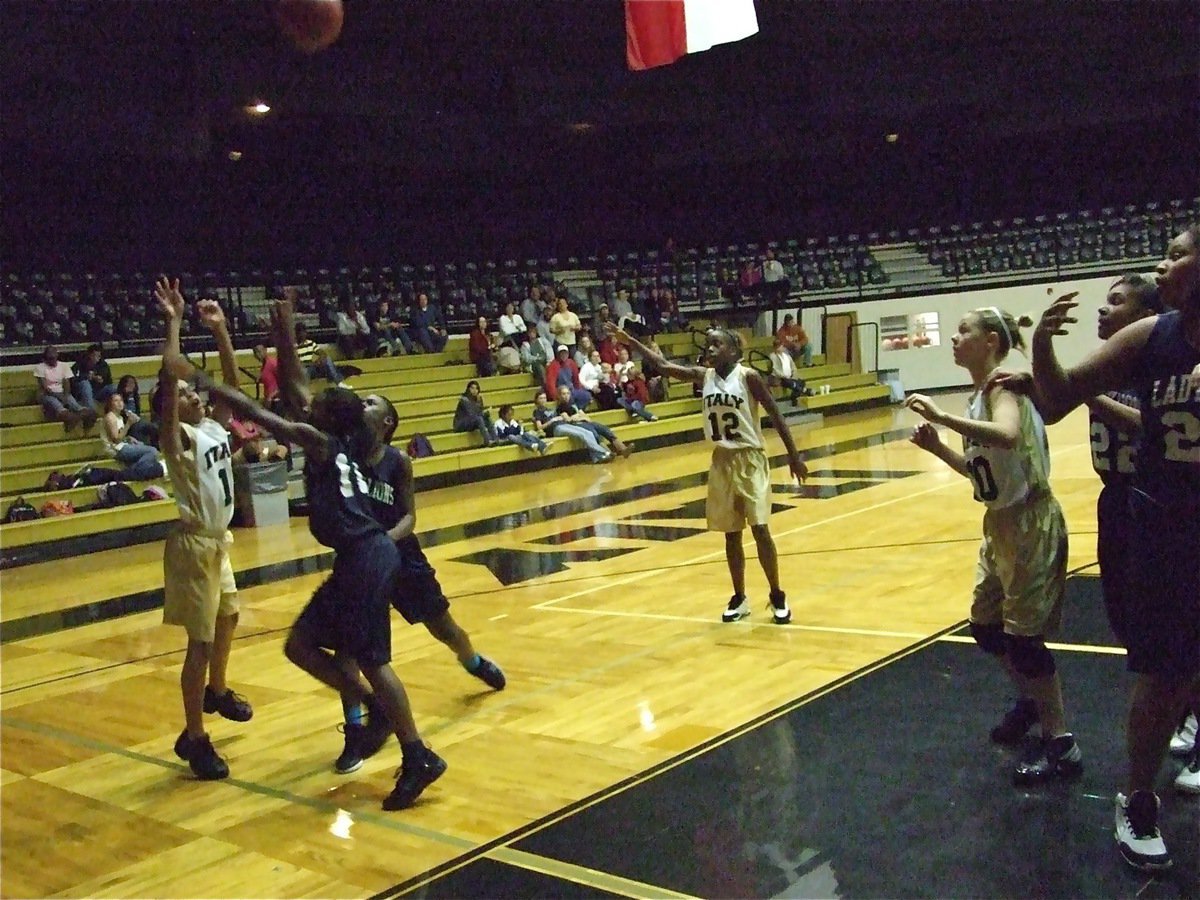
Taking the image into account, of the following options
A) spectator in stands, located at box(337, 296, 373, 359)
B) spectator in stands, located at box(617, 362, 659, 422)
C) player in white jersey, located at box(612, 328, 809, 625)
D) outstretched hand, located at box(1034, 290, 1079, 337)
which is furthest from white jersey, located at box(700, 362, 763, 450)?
spectator in stands, located at box(337, 296, 373, 359)

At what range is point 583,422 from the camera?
16.0m

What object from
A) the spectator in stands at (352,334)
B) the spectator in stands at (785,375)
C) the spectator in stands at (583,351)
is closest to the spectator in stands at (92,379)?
the spectator in stands at (352,334)

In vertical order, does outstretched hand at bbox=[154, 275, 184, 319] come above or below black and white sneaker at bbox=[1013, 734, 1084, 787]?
above

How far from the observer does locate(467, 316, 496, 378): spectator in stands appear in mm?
17250

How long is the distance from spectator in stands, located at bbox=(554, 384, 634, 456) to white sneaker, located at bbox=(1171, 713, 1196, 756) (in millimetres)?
11958

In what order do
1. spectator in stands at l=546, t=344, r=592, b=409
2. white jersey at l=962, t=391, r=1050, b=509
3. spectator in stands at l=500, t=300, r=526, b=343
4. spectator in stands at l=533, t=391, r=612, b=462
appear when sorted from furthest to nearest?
spectator in stands at l=500, t=300, r=526, b=343 → spectator in stands at l=546, t=344, r=592, b=409 → spectator in stands at l=533, t=391, r=612, b=462 → white jersey at l=962, t=391, r=1050, b=509

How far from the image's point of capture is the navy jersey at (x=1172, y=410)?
3.02m

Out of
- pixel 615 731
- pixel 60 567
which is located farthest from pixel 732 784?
pixel 60 567

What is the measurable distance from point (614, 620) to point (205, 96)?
1414 cm

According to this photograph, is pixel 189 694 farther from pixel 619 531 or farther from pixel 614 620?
pixel 619 531

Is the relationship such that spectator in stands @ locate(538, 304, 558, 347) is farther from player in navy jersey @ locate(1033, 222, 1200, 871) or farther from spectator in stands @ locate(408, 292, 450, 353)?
player in navy jersey @ locate(1033, 222, 1200, 871)

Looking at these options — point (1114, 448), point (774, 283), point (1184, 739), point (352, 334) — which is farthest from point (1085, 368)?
point (774, 283)

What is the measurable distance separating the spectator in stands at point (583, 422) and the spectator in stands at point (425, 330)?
7.56 ft

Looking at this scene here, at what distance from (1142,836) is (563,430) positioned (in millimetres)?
12840
